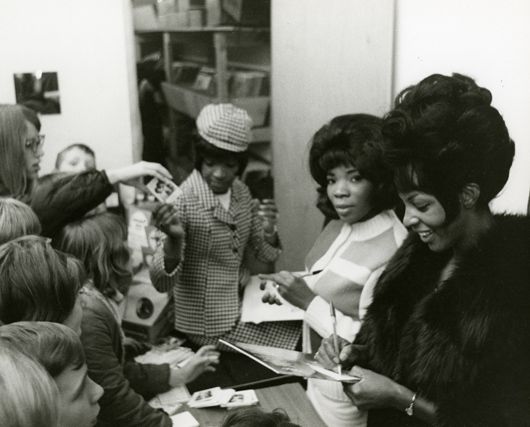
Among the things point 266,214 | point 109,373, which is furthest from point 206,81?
point 109,373

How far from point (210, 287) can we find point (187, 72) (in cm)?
121

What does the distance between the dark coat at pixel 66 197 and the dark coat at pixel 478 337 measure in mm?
1147

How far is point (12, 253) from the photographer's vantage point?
1.50 m

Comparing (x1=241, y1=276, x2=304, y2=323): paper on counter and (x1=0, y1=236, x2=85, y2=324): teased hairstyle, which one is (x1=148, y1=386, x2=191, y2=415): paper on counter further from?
(x1=0, y1=236, x2=85, y2=324): teased hairstyle

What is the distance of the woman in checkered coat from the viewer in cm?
242

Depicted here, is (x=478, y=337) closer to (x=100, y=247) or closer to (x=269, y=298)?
(x=269, y=298)

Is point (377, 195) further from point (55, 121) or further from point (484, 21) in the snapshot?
point (55, 121)

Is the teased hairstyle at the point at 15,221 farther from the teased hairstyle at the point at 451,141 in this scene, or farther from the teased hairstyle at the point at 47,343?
the teased hairstyle at the point at 451,141

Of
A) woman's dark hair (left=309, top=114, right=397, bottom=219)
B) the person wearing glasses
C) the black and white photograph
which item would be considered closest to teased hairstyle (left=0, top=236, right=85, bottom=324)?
the black and white photograph

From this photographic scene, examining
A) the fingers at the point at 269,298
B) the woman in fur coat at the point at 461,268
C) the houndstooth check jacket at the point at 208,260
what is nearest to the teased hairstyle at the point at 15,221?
the houndstooth check jacket at the point at 208,260

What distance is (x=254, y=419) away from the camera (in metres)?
1.20

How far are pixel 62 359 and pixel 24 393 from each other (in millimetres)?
191

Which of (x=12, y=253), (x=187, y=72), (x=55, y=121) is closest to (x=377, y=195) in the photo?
(x=12, y=253)

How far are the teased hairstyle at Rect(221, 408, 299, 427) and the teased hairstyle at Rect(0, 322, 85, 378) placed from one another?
34cm
